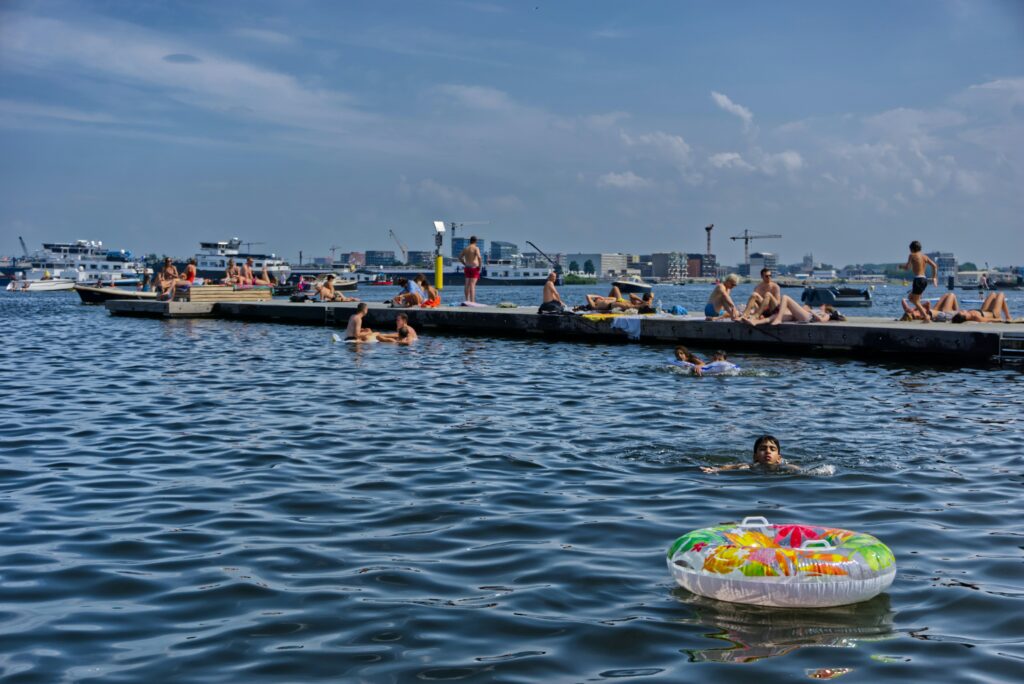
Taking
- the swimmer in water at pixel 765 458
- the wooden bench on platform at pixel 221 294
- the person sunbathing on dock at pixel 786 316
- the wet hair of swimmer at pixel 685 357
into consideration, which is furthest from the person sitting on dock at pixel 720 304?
the wooden bench on platform at pixel 221 294

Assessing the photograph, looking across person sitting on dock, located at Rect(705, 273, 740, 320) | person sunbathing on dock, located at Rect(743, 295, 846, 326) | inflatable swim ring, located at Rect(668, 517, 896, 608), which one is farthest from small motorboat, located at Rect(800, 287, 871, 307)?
inflatable swim ring, located at Rect(668, 517, 896, 608)

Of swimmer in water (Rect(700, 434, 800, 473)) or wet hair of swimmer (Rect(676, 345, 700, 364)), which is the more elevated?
wet hair of swimmer (Rect(676, 345, 700, 364))

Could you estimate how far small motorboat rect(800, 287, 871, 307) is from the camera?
71375 millimetres

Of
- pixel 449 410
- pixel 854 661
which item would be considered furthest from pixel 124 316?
pixel 854 661

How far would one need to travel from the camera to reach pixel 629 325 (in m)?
27.5

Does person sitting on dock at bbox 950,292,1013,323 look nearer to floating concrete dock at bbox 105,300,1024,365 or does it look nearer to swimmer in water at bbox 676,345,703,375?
floating concrete dock at bbox 105,300,1024,365

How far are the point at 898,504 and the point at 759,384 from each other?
31.0 feet

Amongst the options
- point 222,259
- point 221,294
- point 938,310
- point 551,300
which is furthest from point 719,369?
point 222,259

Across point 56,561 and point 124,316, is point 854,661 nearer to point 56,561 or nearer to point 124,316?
point 56,561

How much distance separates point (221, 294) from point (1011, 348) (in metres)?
31.4

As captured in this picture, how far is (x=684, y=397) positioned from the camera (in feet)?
56.3

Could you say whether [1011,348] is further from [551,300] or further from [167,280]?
[167,280]

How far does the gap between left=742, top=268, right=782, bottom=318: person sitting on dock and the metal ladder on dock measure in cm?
517

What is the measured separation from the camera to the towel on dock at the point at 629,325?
1078 inches
